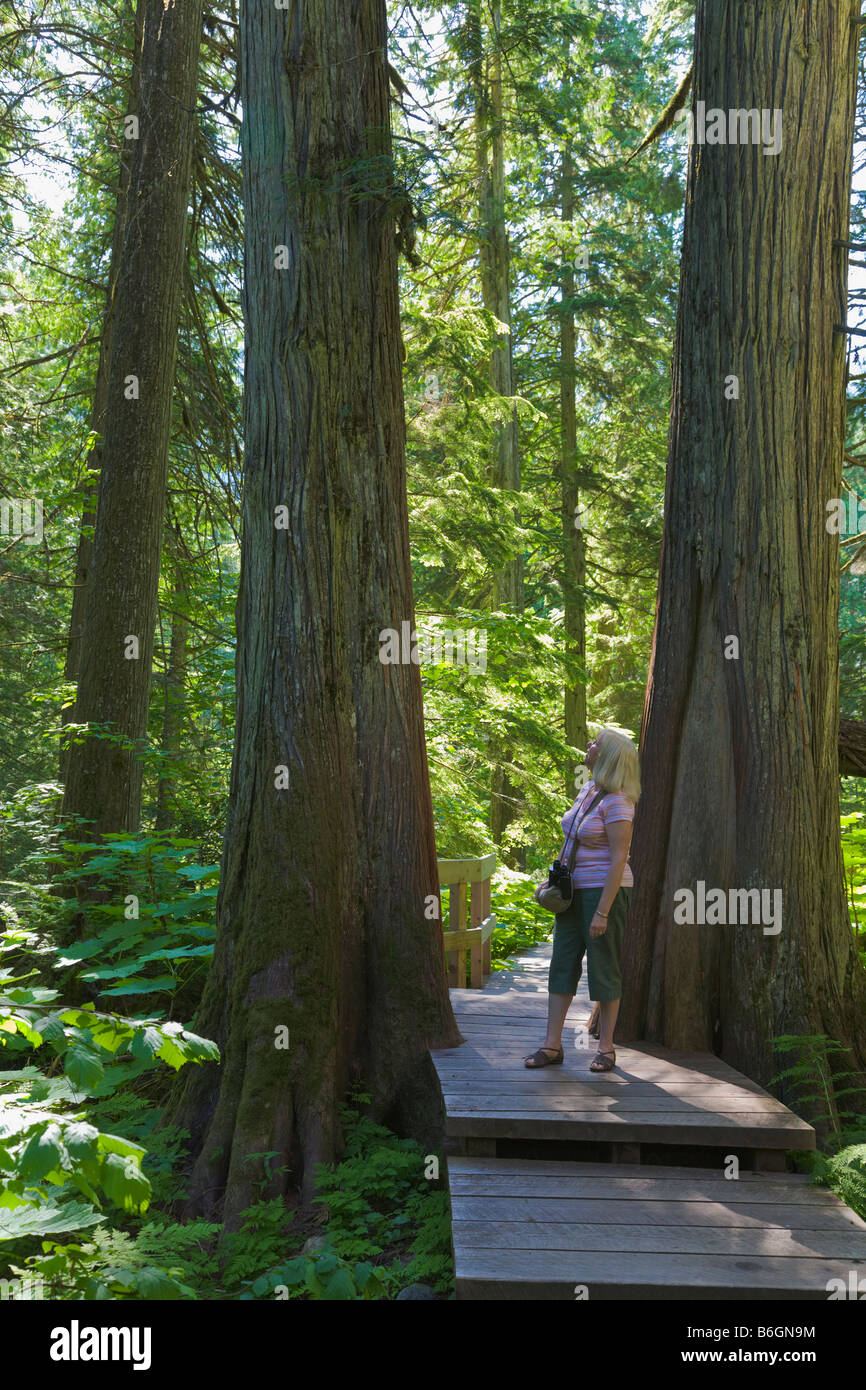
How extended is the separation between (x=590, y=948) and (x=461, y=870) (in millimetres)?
2143

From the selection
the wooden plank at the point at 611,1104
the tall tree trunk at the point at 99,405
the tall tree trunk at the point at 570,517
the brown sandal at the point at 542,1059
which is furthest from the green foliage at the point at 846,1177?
the tall tree trunk at the point at 570,517

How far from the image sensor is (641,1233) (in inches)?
157

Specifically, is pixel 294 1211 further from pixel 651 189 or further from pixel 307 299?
pixel 651 189

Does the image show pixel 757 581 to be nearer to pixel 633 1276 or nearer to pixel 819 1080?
pixel 819 1080

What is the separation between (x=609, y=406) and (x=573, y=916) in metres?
15.6

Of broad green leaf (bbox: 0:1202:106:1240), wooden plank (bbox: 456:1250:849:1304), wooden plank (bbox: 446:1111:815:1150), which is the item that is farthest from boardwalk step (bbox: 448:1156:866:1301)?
broad green leaf (bbox: 0:1202:106:1240)

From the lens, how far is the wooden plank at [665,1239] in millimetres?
3844

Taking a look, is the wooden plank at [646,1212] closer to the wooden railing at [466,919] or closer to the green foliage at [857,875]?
the wooden railing at [466,919]

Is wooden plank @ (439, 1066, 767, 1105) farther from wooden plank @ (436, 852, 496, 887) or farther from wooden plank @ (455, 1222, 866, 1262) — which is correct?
wooden plank @ (436, 852, 496, 887)

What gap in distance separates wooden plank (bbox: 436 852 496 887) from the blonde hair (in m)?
2.10

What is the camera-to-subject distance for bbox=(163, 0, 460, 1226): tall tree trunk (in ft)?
18.4

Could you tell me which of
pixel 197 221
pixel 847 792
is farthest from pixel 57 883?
pixel 847 792

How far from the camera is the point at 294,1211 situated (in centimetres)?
495

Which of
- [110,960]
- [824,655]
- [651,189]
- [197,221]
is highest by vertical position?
[651,189]
